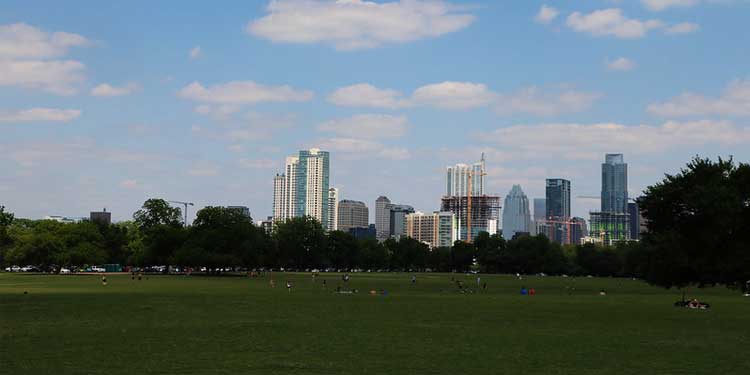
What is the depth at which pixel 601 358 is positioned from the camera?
83.5ft

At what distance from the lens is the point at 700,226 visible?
223 feet

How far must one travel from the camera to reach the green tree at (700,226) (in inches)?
2606

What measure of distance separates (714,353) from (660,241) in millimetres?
43849

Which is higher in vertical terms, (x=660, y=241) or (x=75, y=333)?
(x=660, y=241)

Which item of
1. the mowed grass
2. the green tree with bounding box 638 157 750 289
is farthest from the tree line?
the mowed grass

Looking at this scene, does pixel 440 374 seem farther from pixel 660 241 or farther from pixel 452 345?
pixel 660 241

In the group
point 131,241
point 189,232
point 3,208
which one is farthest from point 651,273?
point 3,208

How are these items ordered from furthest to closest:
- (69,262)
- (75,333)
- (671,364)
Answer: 1. (69,262)
2. (75,333)
3. (671,364)

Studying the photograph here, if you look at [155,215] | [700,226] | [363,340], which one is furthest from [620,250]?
[363,340]

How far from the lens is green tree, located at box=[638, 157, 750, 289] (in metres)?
66.2

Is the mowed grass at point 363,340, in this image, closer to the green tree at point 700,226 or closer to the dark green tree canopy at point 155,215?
the green tree at point 700,226

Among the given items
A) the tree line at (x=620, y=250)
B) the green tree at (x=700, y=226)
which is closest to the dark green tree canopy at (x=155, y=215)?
the tree line at (x=620, y=250)

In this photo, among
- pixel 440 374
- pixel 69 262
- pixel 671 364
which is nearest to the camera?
pixel 440 374

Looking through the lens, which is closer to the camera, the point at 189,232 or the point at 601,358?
the point at 601,358
